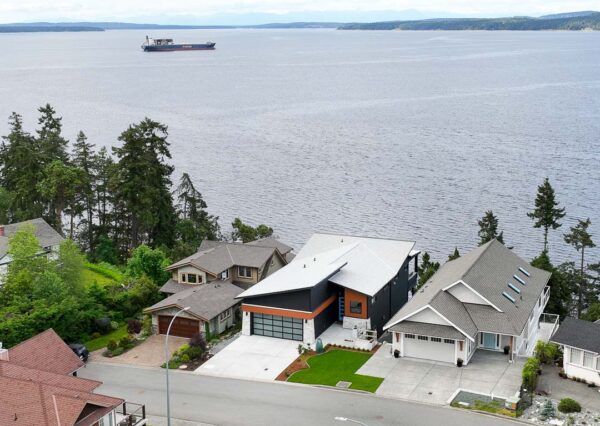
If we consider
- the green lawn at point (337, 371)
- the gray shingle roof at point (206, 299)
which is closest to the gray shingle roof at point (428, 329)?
the green lawn at point (337, 371)

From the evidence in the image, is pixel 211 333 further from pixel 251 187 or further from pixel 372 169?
pixel 372 169

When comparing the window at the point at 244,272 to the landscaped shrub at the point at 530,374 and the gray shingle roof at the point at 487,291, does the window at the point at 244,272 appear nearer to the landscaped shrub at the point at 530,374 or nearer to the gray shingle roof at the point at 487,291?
the gray shingle roof at the point at 487,291

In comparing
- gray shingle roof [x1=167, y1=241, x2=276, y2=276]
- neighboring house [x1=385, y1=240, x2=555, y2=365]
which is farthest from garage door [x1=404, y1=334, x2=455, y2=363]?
gray shingle roof [x1=167, y1=241, x2=276, y2=276]

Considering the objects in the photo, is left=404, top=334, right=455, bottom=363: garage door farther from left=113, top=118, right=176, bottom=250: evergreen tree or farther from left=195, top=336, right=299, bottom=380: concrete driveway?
left=113, top=118, right=176, bottom=250: evergreen tree

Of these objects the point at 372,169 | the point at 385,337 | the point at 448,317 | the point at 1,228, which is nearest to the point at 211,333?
the point at 385,337

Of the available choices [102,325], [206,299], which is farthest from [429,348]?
[102,325]

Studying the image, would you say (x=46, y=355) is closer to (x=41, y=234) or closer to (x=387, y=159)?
(x=41, y=234)
